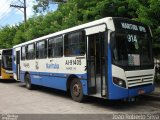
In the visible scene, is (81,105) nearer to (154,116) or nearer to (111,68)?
(111,68)

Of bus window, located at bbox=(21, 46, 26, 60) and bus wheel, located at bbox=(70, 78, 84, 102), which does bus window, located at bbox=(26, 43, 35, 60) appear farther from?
bus wheel, located at bbox=(70, 78, 84, 102)

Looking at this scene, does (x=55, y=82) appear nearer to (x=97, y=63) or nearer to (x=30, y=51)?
(x=97, y=63)

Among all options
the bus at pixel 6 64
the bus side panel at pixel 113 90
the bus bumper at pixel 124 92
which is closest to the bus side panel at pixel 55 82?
the bus side panel at pixel 113 90

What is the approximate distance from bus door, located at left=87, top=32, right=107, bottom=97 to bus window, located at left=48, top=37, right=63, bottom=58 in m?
2.37

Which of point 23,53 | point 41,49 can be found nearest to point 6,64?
point 23,53

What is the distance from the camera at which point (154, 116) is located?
28.6 feet

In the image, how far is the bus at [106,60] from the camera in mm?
9602

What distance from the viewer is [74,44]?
1164 cm

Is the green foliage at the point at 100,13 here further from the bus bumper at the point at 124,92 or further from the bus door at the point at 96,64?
the bus bumper at the point at 124,92

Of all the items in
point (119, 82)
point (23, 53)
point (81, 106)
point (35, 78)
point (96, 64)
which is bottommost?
Answer: point (81, 106)

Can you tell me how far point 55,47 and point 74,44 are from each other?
6.31 ft

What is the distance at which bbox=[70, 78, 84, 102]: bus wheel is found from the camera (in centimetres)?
1125

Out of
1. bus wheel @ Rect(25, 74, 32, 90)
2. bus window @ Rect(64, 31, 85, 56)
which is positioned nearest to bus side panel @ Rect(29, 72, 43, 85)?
bus wheel @ Rect(25, 74, 32, 90)

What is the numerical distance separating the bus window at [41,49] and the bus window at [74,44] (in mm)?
2440
